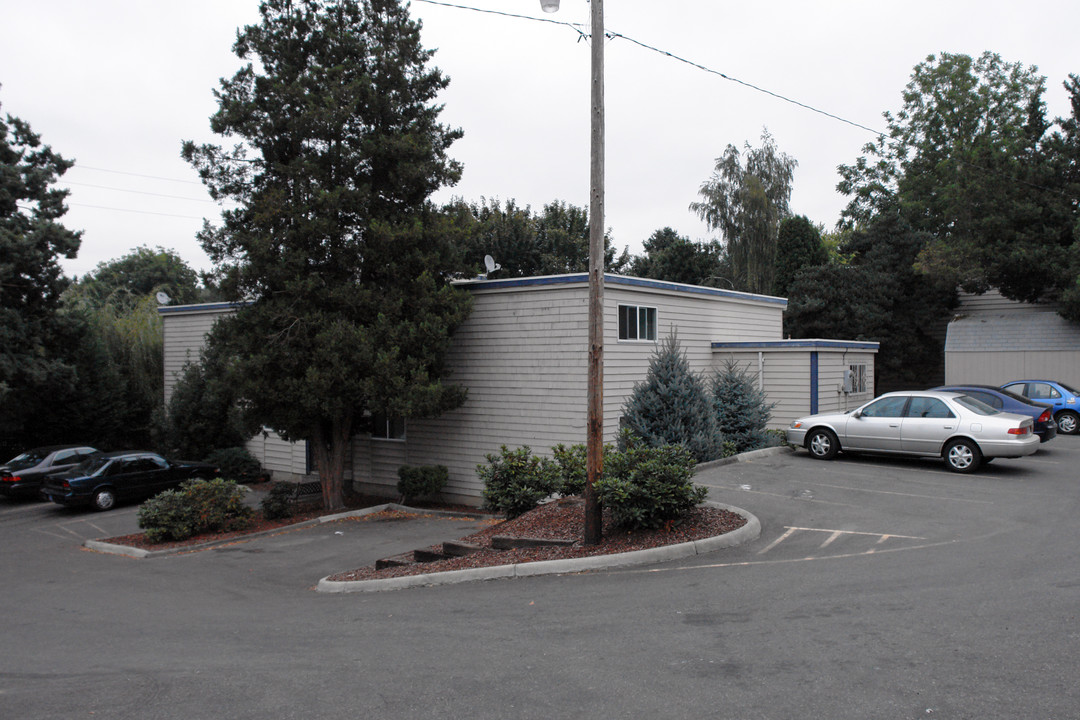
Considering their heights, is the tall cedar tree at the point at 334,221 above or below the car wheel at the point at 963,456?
above

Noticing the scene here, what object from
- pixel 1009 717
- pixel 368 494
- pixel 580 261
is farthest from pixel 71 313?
pixel 1009 717

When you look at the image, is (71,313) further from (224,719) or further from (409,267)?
(224,719)

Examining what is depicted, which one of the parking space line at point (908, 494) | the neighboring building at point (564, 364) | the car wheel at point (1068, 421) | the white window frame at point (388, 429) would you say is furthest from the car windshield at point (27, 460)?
the car wheel at point (1068, 421)

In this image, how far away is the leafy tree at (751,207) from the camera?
132 feet

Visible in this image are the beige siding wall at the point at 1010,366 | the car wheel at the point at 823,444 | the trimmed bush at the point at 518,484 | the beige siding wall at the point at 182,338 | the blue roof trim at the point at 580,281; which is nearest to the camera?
the trimmed bush at the point at 518,484

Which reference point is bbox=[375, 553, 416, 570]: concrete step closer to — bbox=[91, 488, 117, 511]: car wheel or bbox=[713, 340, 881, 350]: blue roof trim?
bbox=[713, 340, 881, 350]: blue roof trim

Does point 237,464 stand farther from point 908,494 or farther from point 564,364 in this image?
point 908,494

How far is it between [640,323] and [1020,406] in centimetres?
878

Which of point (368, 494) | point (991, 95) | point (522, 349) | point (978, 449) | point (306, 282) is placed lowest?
point (368, 494)

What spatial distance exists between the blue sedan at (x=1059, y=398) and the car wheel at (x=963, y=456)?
8.23m

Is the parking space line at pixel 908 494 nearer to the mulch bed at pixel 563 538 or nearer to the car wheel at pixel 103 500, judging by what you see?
the mulch bed at pixel 563 538

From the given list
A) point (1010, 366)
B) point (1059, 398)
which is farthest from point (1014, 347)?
point (1059, 398)

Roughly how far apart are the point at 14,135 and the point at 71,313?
18.5ft

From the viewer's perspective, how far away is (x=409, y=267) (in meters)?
17.6
